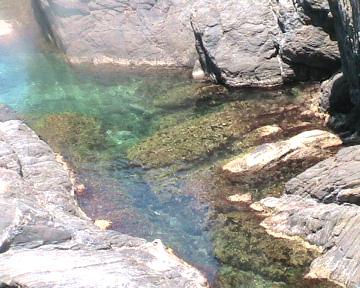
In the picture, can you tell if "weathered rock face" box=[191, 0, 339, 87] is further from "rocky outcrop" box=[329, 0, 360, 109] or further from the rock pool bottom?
"rocky outcrop" box=[329, 0, 360, 109]

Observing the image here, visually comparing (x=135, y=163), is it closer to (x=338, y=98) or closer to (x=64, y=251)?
(x=64, y=251)

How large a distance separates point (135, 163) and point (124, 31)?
15.7 m

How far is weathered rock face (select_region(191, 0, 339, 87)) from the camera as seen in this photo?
3212 cm

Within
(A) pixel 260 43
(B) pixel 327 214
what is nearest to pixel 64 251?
(B) pixel 327 214

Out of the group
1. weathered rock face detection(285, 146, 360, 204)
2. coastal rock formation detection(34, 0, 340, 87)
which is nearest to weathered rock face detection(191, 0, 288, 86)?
coastal rock formation detection(34, 0, 340, 87)

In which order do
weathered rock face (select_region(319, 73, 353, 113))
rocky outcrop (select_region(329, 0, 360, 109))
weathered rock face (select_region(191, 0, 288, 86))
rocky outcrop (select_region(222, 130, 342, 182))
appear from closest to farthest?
rocky outcrop (select_region(329, 0, 360, 109)), rocky outcrop (select_region(222, 130, 342, 182)), weathered rock face (select_region(319, 73, 353, 113)), weathered rock face (select_region(191, 0, 288, 86))

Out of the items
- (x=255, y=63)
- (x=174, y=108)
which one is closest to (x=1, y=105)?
(x=174, y=108)

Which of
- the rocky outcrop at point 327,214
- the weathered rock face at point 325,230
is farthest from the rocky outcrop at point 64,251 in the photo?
the rocky outcrop at point 327,214

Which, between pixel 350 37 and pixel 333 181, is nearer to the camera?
pixel 333 181

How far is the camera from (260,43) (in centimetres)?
3425

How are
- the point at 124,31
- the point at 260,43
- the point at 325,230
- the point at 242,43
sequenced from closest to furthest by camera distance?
1. the point at 325,230
2. the point at 260,43
3. the point at 242,43
4. the point at 124,31

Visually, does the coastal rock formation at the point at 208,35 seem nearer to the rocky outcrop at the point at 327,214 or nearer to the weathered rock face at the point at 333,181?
the weathered rock face at the point at 333,181

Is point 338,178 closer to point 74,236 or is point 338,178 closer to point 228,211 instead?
point 228,211

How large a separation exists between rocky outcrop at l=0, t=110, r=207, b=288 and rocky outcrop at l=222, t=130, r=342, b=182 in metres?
6.23
